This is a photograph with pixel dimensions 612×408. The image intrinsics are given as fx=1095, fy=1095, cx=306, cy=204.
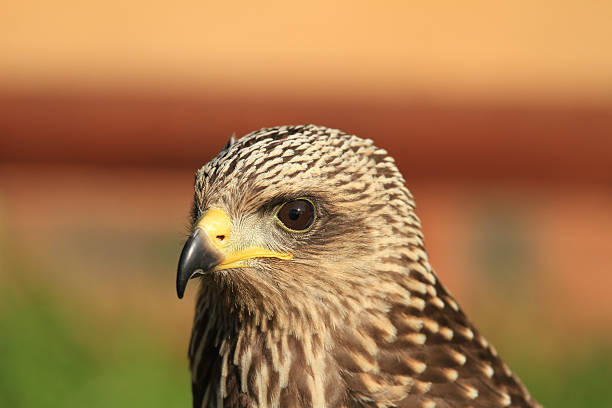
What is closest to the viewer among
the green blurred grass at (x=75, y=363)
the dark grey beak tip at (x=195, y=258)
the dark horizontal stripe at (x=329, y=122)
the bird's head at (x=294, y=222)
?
the dark grey beak tip at (x=195, y=258)

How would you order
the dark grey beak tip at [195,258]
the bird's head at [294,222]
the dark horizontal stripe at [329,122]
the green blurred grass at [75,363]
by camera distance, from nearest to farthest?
the dark grey beak tip at [195,258], the bird's head at [294,222], the green blurred grass at [75,363], the dark horizontal stripe at [329,122]

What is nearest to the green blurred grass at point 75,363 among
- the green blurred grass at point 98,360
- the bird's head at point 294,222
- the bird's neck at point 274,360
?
the green blurred grass at point 98,360

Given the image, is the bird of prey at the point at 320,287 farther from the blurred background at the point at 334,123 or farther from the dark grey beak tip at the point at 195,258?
the blurred background at the point at 334,123

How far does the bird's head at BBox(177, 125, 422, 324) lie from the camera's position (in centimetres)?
335

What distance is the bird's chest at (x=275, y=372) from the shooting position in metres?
3.32

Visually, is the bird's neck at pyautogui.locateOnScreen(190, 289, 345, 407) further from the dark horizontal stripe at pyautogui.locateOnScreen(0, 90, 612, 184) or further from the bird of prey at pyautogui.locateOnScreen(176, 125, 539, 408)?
the dark horizontal stripe at pyautogui.locateOnScreen(0, 90, 612, 184)

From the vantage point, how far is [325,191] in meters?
3.39

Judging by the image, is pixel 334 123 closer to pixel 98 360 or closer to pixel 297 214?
pixel 98 360

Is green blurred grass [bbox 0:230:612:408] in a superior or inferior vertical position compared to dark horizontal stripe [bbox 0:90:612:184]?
inferior

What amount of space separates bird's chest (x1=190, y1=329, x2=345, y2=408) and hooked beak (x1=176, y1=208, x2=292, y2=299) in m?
0.25

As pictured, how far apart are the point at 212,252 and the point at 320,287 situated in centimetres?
36

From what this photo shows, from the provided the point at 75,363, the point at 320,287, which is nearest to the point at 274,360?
the point at 320,287

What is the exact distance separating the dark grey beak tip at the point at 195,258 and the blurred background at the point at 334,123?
3.75 m

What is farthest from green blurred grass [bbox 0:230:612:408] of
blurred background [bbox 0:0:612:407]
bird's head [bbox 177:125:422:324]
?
bird's head [bbox 177:125:422:324]
